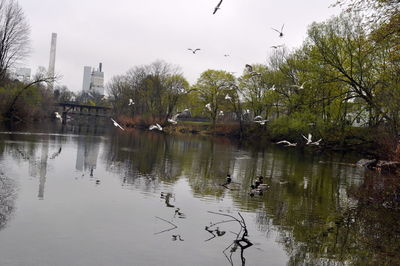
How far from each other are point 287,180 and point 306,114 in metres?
31.9

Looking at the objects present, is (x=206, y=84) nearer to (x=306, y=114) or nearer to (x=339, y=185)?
(x=306, y=114)

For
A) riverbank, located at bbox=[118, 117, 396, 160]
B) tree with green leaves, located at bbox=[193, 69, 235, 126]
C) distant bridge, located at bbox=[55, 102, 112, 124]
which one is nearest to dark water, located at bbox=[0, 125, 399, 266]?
riverbank, located at bbox=[118, 117, 396, 160]

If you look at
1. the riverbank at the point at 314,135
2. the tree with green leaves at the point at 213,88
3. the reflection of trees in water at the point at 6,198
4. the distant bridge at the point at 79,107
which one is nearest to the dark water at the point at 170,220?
the reflection of trees in water at the point at 6,198

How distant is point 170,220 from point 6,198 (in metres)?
4.98

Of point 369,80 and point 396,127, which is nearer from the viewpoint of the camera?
point 396,127

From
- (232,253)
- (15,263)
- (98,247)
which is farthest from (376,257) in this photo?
(15,263)

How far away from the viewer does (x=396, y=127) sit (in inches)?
1009

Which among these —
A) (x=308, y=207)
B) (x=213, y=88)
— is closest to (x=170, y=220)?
(x=308, y=207)

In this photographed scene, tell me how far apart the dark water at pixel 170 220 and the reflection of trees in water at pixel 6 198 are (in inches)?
1.0

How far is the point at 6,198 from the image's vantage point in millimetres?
11445

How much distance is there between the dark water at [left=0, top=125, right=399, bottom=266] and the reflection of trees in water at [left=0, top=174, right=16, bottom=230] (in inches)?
1.0

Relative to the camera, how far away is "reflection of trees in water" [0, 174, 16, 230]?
9748 mm

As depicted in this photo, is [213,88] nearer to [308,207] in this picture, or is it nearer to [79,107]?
[79,107]

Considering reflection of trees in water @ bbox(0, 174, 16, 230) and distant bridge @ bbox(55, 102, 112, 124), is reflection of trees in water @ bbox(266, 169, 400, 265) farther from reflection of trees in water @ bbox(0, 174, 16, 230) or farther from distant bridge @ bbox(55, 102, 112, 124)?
distant bridge @ bbox(55, 102, 112, 124)
